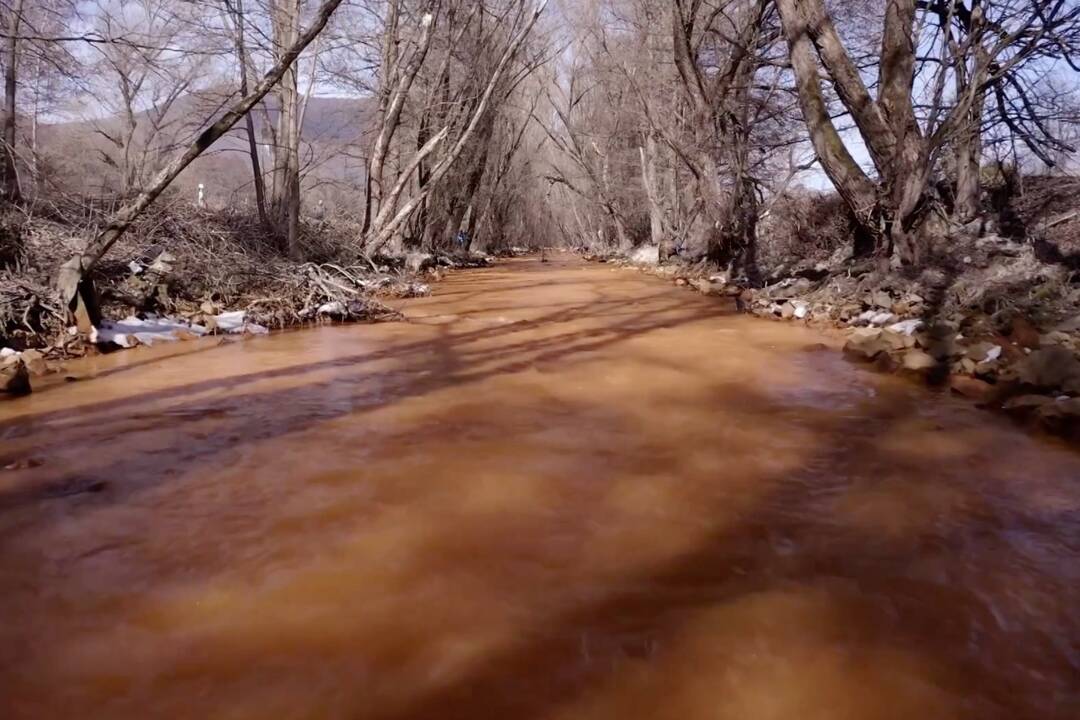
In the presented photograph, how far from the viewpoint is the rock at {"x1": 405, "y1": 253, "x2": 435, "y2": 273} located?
44.1 ft

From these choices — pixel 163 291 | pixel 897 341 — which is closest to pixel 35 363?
pixel 163 291

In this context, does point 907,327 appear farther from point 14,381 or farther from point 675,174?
point 675,174

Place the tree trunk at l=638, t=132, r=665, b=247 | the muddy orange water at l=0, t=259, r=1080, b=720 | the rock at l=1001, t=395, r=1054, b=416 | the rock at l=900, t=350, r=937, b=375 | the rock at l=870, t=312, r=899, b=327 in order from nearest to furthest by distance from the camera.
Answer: the muddy orange water at l=0, t=259, r=1080, b=720, the rock at l=1001, t=395, r=1054, b=416, the rock at l=900, t=350, r=937, b=375, the rock at l=870, t=312, r=899, b=327, the tree trunk at l=638, t=132, r=665, b=247

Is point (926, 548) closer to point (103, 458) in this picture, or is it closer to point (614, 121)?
point (103, 458)

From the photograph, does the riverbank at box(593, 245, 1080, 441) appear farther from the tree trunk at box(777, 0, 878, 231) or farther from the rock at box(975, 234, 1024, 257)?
the tree trunk at box(777, 0, 878, 231)

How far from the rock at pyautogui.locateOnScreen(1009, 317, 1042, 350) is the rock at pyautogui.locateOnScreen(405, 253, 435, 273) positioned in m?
10.1

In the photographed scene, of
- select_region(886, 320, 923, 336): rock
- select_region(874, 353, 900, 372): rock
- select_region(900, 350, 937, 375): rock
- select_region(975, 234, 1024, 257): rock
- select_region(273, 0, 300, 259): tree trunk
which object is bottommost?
select_region(874, 353, 900, 372): rock

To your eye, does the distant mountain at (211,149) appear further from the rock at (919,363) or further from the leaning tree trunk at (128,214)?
the rock at (919,363)

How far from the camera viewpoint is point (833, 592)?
69.7 inches

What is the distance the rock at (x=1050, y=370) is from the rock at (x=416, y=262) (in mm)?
10790

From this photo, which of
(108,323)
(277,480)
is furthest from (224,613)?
(108,323)

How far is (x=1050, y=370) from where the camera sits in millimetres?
3516

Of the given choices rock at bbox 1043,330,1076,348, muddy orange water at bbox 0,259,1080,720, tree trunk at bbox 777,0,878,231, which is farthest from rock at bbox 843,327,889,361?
tree trunk at bbox 777,0,878,231

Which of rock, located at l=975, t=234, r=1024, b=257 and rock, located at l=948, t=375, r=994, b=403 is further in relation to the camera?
rock, located at l=975, t=234, r=1024, b=257
